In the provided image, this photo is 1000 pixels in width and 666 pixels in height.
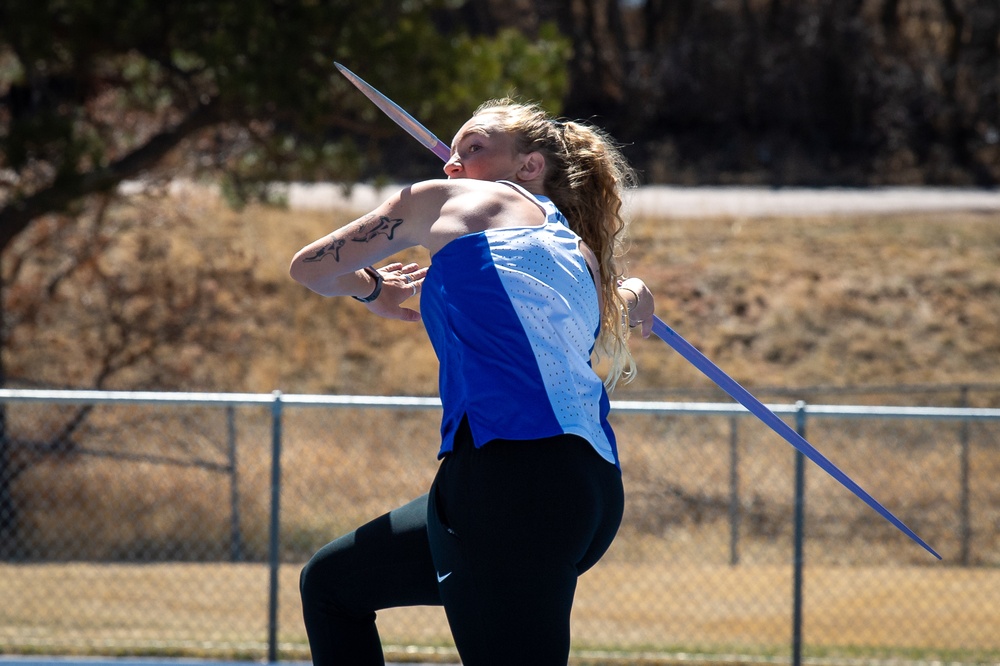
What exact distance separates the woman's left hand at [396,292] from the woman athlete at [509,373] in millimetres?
275

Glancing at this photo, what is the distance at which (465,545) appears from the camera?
2.16 metres

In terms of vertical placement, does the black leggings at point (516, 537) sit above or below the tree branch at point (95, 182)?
above

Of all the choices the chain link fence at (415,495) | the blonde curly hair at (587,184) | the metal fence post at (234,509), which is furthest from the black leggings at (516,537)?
the metal fence post at (234,509)

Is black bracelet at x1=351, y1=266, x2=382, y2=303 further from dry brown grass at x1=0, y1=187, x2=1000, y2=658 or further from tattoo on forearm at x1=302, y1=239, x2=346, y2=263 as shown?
dry brown grass at x1=0, y1=187, x2=1000, y2=658

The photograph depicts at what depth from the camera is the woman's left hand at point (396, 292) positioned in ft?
8.89

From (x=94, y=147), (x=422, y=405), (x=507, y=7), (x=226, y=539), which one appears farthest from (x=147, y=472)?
(x=507, y=7)

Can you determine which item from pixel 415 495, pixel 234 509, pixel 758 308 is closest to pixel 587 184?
pixel 234 509

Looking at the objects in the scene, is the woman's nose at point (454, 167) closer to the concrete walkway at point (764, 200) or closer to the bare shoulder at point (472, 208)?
the bare shoulder at point (472, 208)

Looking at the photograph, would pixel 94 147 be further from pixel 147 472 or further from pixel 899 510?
pixel 899 510

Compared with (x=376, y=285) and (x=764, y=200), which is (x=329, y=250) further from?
(x=764, y=200)

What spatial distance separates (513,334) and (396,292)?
65 cm

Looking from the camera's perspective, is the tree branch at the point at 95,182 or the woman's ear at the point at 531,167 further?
the tree branch at the point at 95,182

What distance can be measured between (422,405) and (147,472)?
15.9 feet

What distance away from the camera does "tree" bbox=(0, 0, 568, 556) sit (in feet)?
29.3
